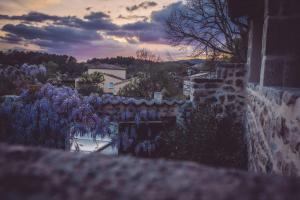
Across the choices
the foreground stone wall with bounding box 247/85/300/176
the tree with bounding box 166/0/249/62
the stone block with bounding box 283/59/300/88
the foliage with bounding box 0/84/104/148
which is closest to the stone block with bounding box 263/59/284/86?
the stone block with bounding box 283/59/300/88

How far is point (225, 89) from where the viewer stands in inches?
221

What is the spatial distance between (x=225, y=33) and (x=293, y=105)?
1241 cm

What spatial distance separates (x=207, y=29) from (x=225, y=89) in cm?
902

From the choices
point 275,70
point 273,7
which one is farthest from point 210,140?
point 273,7

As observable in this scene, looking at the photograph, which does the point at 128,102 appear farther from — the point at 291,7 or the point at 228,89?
the point at 291,7

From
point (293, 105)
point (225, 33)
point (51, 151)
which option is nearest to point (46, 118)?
point (293, 105)

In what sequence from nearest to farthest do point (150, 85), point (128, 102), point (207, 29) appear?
point (128, 102) → point (207, 29) → point (150, 85)

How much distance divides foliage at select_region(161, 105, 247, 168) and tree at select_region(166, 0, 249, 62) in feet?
27.5

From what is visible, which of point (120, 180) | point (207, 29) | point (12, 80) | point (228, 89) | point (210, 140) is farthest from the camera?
point (207, 29)

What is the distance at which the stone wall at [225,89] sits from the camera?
535 cm

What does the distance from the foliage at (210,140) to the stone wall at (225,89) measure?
0.77ft

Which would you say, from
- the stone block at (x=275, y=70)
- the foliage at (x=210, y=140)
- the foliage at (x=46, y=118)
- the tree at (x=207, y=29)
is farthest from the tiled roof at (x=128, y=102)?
the tree at (x=207, y=29)

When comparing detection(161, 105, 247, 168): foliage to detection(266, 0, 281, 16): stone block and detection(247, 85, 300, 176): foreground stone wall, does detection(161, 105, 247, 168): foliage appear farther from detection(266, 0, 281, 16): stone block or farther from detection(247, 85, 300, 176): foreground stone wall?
detection(266, 0, 281, 16): stone block

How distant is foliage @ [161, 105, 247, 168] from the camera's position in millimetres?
4539
